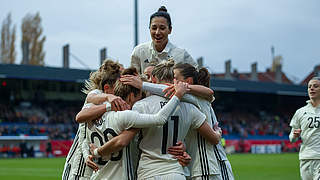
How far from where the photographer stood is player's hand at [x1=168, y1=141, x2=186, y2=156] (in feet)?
16.7

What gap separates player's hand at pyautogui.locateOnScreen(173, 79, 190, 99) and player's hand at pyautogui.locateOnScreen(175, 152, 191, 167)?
622mm

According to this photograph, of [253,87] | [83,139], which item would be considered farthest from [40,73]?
[83,139]

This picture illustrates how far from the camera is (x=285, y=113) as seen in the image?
2427 inches

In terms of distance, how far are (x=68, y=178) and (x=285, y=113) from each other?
57.8 meters

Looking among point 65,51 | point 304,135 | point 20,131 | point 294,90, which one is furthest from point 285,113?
point 304,135

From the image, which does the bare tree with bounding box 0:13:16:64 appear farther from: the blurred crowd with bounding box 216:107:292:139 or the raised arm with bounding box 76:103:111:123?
the raised arm with bounding box 76:103:111:123

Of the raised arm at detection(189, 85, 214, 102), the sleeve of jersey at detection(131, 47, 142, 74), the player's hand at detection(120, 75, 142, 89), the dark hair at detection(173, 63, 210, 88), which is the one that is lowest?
the raised arm at detection(189, 85, 214, 102)

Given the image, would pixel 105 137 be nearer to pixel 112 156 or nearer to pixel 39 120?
pixel 112 156

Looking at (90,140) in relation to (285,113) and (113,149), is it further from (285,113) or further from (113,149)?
(285,113)

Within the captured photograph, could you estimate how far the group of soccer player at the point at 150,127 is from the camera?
499 cm

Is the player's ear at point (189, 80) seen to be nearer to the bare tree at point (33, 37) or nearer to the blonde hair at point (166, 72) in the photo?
the blonde hair at point (166, 72)

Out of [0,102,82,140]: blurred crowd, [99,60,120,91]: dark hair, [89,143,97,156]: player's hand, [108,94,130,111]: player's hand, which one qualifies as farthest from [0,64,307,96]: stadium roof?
[108,94,130,111]: player's hand

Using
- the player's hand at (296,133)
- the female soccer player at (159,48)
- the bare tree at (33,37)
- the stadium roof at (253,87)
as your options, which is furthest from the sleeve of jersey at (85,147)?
the bare tree at (33,37)

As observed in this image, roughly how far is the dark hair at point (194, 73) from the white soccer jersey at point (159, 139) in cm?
56
